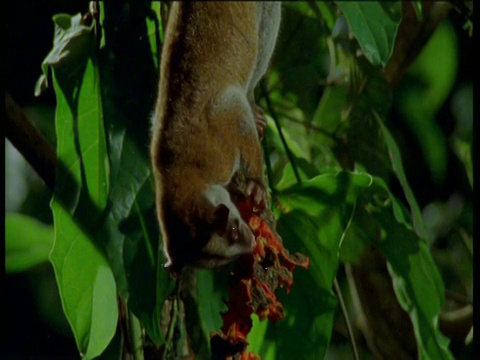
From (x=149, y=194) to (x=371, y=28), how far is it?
283 millimetres

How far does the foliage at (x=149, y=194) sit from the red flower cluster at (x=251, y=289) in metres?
0.05

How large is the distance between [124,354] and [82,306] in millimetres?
74

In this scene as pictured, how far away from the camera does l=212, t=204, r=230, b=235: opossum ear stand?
2.64ft

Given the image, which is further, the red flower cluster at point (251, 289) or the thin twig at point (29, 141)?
the thin twig at point (29, 141)

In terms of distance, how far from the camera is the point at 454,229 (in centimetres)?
110

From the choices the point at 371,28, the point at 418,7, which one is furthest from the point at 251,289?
the point at 418,7

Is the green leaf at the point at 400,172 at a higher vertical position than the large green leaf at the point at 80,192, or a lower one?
lower

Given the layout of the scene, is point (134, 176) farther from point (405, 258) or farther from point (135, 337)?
point (405, 258)

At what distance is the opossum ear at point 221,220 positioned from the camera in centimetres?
81

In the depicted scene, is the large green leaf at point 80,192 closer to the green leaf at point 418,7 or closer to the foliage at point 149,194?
the foliage at point 149,194

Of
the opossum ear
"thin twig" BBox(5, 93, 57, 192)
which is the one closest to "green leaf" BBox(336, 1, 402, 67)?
Answer: the opossum ear

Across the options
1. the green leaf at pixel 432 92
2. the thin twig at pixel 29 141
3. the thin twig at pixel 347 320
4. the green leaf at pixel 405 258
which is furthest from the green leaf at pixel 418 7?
the thin twig at pixel 29 141

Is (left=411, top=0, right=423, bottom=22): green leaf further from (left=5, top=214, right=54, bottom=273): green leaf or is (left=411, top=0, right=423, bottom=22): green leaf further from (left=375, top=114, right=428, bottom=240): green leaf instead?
(left=5, top=214, right=54, bottom=273): green leaf

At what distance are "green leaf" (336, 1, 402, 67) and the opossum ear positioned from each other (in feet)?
0.72
